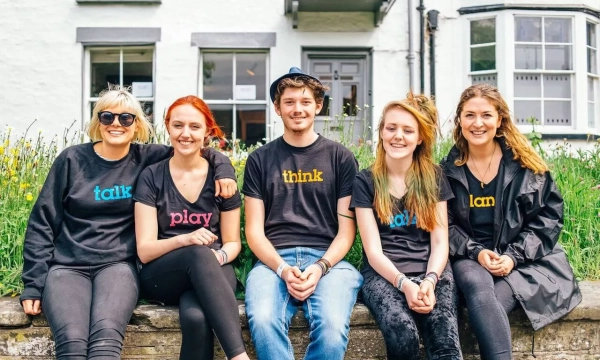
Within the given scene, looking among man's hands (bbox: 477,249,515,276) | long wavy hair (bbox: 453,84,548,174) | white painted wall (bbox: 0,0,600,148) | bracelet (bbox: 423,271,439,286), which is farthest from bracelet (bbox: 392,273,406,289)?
white painted wall (bbox: 0,0,600,148)

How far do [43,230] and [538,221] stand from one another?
2630 mm

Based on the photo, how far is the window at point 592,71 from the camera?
31.8ft

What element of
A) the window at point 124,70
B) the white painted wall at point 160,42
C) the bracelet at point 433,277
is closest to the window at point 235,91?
the white painted wall at point 160,42

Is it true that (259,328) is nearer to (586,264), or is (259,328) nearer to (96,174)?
(96,174)

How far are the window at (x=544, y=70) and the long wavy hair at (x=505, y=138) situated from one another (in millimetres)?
6402

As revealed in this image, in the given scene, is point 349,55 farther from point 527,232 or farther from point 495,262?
point 495,262

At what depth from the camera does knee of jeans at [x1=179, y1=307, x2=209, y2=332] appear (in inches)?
105

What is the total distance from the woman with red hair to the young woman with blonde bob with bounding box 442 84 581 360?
46.6 inches

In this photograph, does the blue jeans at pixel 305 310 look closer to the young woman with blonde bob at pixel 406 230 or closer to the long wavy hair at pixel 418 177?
the young woman with blonde bob at pixel 406 230

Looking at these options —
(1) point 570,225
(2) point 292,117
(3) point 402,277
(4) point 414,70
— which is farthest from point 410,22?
(3) point 402,277

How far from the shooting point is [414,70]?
9125mm

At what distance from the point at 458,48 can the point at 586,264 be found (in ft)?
20.0

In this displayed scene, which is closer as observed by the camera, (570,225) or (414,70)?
(570,225)

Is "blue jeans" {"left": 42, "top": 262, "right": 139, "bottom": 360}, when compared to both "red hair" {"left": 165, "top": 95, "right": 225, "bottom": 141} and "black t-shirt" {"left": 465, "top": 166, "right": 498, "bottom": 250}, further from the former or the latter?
"black t-shirt" {"left": 465, "top": 166, "right": 498, "bottom": 250}
